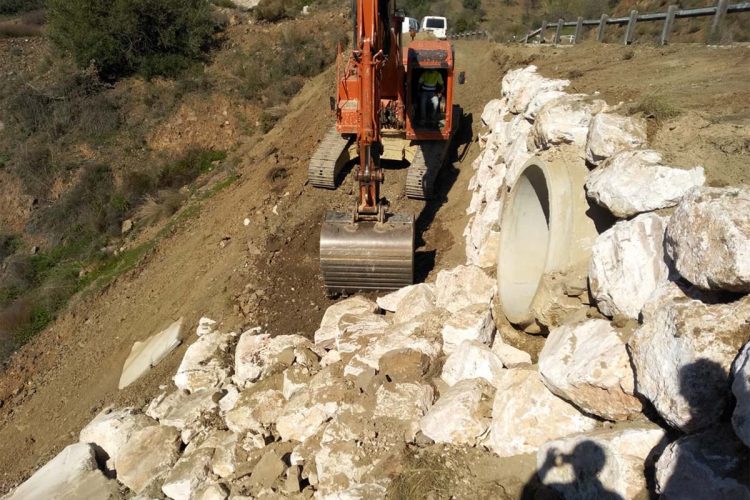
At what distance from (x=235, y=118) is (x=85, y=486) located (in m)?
14.4

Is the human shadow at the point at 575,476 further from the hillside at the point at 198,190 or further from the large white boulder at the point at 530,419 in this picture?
the hillside at the point at 198,190

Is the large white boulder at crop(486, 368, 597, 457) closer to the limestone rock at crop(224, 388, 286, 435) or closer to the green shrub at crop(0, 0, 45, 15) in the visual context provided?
the limestone rock at crop(224, 388, 286, 435)

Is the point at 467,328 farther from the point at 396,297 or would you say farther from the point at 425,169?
the point at 425,169

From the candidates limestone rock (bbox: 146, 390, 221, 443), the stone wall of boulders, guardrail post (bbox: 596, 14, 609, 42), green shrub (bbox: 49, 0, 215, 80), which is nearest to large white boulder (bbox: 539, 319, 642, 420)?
the stone wall of boulders

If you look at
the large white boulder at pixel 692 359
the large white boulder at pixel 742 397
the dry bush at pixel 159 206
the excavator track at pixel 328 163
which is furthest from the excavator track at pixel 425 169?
the large white boulder at pixel 742 397

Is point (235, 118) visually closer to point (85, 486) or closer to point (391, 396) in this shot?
point (85, 486)

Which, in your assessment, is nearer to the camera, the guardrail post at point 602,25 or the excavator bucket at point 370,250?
the excavator bucket at point 370,250

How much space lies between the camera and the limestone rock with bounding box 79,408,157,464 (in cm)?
628

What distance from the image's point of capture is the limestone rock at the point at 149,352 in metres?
7.91

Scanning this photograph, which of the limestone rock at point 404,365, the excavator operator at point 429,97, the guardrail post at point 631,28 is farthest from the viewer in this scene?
the guardrail post at point 631,28

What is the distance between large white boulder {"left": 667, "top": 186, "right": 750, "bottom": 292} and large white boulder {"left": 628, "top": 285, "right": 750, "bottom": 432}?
158 mm

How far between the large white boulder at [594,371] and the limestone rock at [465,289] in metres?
1.92

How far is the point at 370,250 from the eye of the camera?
680 cm

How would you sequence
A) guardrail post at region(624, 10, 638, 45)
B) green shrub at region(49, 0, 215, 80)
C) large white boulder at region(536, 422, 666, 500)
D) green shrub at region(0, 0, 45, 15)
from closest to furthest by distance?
1. large white boulder at region(536, 422, 666, 500)
2. guardrail post at region(624, 10, 638, 45)
3. green shrub at region(49, 0, 215, 80)
4. green shrub at region(0, 0, 45, 15)
